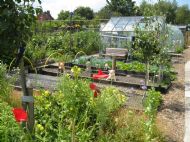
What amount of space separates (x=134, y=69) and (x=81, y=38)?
671 centimetres

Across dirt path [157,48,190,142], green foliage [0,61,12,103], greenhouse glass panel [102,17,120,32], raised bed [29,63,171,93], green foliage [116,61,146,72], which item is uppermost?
greenhouse glass panel [102,17,120,32]

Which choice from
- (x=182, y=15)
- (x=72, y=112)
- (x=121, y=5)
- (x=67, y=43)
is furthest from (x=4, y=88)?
(x=182, y=15)

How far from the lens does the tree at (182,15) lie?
209 ft

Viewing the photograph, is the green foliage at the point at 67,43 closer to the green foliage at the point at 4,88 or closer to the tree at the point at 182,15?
the green foliage at the point at 4,88

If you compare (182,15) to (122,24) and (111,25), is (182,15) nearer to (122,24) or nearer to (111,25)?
(111,25)

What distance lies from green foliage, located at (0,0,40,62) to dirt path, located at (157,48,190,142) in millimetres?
2920

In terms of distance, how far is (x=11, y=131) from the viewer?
9.24 ft

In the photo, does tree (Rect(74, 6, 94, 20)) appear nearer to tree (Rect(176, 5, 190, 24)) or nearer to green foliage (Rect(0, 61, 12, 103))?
tree (Rect(176, 5, 190, 24))

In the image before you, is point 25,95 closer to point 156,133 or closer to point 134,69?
point 156,133

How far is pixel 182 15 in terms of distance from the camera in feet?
211

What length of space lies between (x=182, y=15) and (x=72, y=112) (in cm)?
6419

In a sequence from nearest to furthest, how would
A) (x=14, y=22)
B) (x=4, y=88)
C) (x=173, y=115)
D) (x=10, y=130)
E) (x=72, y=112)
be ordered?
(x=10, y=130) → (x=14, y=22) → (x=72, y=112) → (x=4, y=88) → (x=173, y=115)

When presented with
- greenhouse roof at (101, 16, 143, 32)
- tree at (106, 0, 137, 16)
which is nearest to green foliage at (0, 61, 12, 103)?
greenhouse roof at (101, 16, 143, 32)

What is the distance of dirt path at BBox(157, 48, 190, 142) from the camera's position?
527cm
